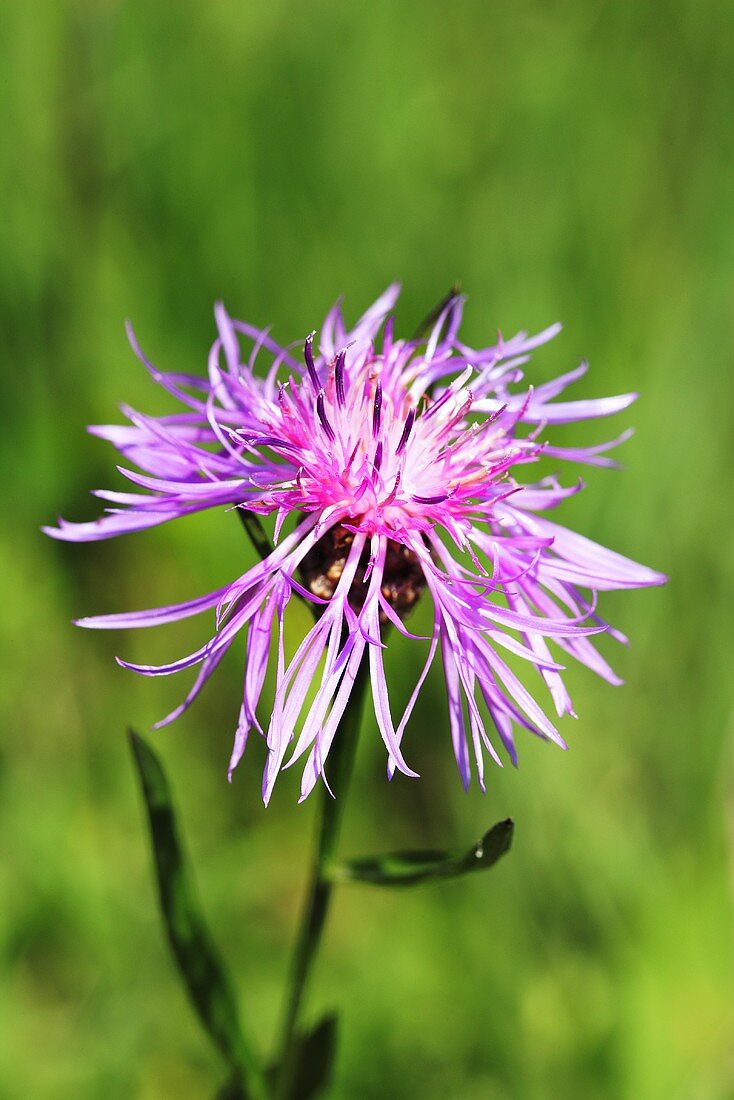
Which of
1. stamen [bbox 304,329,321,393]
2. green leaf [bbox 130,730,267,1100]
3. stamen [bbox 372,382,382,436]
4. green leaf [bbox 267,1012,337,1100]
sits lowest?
green leaf [bbox 267,1012,337,1100]

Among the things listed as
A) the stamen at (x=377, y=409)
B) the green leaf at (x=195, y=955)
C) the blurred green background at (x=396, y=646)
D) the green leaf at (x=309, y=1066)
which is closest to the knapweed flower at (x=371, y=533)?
the stamen at (x=377, y=409)

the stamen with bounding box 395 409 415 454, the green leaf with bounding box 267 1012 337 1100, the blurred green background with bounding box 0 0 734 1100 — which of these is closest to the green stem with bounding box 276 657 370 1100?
the green leaf with bounding box 267 1012 337 1100

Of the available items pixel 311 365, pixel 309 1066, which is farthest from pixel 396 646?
pixel 311 365

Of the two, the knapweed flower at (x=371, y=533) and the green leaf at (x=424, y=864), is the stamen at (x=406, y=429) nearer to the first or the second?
the knapweed flower at (x=371, y=533)

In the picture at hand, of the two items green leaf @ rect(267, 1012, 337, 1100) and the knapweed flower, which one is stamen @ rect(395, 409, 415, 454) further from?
green leaf @ rect(267, 1012, 337, 1100)

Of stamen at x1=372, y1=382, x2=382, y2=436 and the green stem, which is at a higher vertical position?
stamen at x1=372, y1=382, x2=382, y2=436

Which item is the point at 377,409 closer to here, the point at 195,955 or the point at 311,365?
the point at 311,365
